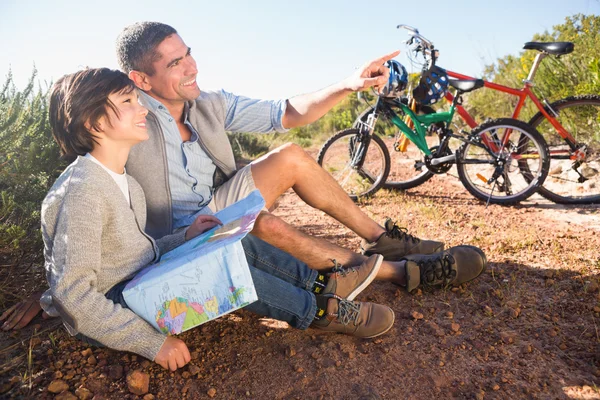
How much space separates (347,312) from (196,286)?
27.5 inches

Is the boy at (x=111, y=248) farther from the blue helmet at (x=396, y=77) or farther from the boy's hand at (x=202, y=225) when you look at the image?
the blue helmet at (x=396, y=77)

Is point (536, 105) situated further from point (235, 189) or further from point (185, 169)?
point (185, 169)

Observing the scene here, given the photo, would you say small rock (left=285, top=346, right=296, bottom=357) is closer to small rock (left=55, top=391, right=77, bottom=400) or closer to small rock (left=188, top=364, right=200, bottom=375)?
small rock (left=188, top=364, right=200, bottom=375)

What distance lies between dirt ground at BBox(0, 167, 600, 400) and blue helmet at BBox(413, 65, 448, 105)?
5.89ft

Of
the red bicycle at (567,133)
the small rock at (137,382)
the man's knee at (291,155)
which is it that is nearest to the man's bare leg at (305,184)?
the man's knee at (291,155)

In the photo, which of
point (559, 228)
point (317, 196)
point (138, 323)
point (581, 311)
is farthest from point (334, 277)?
point (559, 228)

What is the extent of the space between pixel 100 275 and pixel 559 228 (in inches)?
115

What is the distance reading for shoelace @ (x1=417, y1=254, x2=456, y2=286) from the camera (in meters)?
2.36

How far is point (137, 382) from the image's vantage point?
5.64 feet

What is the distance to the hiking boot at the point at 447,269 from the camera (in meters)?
2.36

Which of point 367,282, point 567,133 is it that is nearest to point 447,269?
point 367,282

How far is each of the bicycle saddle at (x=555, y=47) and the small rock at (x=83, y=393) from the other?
386 centimetres

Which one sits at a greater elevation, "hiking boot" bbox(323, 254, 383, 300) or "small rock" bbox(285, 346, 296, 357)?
"hiking boot" bbox(323, 254, 383, 300)

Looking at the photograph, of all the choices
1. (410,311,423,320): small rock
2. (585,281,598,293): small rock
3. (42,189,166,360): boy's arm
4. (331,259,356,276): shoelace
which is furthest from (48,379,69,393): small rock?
(585,281,598,293): small rock
